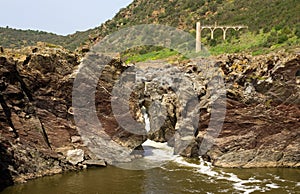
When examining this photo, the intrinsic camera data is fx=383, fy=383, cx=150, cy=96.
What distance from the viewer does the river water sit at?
15.0m

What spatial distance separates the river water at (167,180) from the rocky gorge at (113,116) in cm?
79

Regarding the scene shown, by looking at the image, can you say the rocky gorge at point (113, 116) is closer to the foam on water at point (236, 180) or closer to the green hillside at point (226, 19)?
the foam on water at point (236, 180)

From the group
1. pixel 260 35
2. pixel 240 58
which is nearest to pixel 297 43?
pixel 260 35

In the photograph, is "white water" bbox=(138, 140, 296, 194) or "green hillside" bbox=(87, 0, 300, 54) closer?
"white water" bbox=(138, 140, 296, 194)

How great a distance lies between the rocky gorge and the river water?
79cm

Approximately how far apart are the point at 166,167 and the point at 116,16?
73011 mm

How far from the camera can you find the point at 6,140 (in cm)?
1600

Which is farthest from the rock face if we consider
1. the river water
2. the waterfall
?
the waterfall

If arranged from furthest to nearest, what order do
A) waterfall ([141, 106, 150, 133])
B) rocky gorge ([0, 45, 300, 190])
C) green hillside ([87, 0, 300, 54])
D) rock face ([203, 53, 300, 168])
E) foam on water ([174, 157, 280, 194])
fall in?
1. green hillside ([87, 0, 300, 54])
2. waterfall ([141, 106, 150, 133])
3. rock face ([203, 53, 300, 168])
4. rocky gorge ([0, 45, 300, 190])
5. foam on water ([174, 157, 280, 194])

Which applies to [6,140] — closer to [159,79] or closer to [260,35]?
[159,79]

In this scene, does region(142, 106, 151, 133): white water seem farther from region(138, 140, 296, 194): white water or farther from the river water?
the river water

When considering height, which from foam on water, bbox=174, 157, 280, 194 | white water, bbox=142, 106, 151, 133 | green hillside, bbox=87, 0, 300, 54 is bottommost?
foam on water, bbox=174, 157, 280, 194

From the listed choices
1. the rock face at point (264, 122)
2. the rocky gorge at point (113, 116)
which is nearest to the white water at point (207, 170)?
the rocky gorge at point (113, 116)

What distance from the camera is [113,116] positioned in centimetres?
1973
